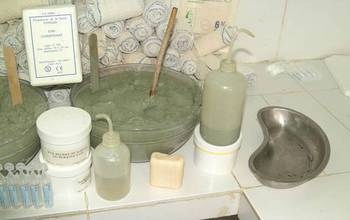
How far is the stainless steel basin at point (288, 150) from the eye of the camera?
0.85 meters

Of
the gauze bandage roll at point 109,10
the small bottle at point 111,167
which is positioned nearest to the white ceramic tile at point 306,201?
the small bottle at point 111,167

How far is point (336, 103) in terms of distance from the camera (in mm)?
1145

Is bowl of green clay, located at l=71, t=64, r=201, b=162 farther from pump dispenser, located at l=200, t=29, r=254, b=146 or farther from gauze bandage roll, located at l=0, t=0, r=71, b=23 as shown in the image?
gauze bandage roll, located at l=0, t=0, r=71, b=23

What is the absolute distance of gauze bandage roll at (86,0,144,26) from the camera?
95 cm

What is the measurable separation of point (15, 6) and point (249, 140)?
1.90 ft

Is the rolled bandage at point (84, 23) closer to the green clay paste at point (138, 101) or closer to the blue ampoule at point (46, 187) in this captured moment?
the green clay paste at point (138, 101)

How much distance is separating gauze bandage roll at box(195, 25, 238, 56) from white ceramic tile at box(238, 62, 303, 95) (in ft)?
0.41

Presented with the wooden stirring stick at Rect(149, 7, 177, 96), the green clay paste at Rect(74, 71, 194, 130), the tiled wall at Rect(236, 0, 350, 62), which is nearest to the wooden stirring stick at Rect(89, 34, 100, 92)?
the green clay paste at Rect(74, 71, 194, 130)

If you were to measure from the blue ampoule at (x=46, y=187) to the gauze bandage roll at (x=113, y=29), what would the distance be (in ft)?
1.15

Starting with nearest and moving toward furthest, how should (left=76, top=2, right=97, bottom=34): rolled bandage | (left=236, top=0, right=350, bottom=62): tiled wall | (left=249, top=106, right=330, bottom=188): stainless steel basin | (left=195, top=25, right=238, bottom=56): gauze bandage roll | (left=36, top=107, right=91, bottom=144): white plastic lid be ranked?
1. (left=36, top=107, right=91, bottom=144): white plastic lid
2. (left=249, top=106, right=330, bottom=188): stainless steel basin
3. (left=76, top=2, right=97, bottom=34): rolled bandage
4. (left=195, top=25, right=238, bottom=56): gauze bandage roll
5. (left=236, top=0, right=350, bottom=62): tiled wall

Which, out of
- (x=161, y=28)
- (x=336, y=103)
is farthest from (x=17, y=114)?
(x=336, y=103)

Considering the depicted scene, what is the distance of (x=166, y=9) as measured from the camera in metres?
1.01

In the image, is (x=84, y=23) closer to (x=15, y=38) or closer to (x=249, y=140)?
(x=15, y=38)

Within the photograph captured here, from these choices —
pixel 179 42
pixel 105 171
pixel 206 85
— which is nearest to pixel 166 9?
pixel 179 42
